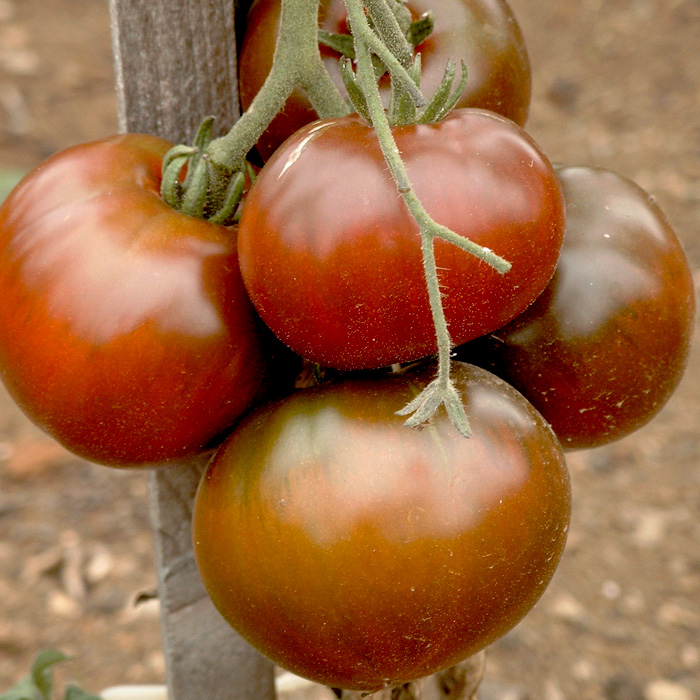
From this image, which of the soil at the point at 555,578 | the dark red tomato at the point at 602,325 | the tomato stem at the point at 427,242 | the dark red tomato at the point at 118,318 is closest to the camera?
the tomato stem at the point at 427,242

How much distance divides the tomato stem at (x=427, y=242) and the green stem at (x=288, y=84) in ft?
0.35

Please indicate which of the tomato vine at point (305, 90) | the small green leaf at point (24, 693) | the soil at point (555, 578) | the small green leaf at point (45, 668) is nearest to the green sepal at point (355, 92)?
the tomato vine at point (305, 90)

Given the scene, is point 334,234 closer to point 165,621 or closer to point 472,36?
point 472,36

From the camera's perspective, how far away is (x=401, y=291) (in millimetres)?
622

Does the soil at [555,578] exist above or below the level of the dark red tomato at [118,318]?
below

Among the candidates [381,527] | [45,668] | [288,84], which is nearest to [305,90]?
[288,84]

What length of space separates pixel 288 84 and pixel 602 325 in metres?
0.34

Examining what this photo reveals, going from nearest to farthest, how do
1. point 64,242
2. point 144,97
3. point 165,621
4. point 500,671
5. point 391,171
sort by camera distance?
point 391,171 → point 64,242 → point 144,97 → point 165,621 → point 500,671

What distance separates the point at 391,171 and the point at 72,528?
6.57 feet

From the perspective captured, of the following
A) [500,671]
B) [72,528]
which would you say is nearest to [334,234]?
[500,671]

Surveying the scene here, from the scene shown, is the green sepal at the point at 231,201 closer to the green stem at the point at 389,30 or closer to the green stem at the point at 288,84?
the green stem at the point at 288,84

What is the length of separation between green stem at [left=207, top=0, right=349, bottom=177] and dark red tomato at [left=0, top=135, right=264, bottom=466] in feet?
0.22

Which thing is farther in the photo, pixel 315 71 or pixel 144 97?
pixel 144 97

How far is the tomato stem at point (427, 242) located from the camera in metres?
0.57
